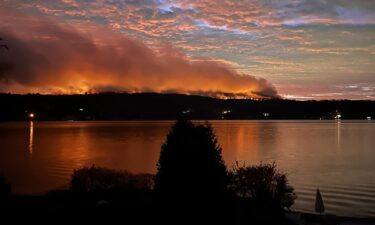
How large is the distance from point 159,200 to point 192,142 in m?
1.69

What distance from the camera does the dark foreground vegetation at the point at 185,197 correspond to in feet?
37.9

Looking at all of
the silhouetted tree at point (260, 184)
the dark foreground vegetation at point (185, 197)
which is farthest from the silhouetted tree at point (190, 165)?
the silhouetted tree at point (260, 184)

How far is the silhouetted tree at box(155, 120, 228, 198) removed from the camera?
1151 centimetres

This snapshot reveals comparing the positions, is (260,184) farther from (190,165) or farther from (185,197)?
(190,165)

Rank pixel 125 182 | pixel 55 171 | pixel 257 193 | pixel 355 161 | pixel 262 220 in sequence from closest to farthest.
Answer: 1. pixel 262 220
2. pixel 257 193
3. pixel 125 182
4. pixel 55 171
5. pixel 355 161

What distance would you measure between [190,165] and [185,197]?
2.56ft

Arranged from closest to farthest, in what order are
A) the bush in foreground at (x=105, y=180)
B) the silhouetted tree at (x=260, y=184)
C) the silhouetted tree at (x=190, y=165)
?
the silhouetted tree at (x=190, y=165)
the silhouetted tree at (x=260, y=184)
the bush in foreground at (x=105, y=180)

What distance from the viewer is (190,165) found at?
1147 cm

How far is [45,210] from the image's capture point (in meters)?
15.6

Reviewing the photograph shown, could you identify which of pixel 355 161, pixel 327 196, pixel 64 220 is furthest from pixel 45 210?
pixel 355 161

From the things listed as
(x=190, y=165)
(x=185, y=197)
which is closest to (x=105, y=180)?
(x=185, y=197)

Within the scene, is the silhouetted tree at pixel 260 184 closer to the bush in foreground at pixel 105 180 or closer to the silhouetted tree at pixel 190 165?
the bush in foreground at pixel 105 180

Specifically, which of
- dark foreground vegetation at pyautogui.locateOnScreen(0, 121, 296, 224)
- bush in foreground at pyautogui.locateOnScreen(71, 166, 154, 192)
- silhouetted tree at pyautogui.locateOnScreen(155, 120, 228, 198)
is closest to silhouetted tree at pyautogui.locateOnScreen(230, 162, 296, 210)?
dark foreground vegetation at pyautogui.locateOnScreen(0, 121, 296, 224)

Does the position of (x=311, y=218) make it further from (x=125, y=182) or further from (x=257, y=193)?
(x=125, y=182)
